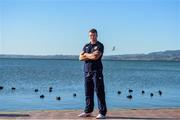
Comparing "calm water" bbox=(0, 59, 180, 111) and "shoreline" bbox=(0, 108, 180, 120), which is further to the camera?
"calm water" bbox=(0, 59, 180, 111)

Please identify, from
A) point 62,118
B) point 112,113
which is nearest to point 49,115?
point 62,118

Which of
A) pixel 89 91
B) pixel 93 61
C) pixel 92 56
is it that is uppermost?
pixel 92 56

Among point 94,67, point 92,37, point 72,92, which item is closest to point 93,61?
point 94,67

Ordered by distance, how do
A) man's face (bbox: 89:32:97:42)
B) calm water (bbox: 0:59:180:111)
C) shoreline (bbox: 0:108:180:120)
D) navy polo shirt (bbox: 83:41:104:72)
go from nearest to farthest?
man's face (bbox: 89:32:97:42)
navy polo shirt (bbox: 83:41:104:72)
shoreline (bbox: 0:108:180:120)
calm water (bbox: 0:59:180:111)

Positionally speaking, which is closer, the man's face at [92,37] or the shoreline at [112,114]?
the man's face at [92,37]

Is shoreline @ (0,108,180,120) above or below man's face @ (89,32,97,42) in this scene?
below

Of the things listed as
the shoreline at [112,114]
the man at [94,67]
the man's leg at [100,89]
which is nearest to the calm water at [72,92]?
the shoreline at [112,114]

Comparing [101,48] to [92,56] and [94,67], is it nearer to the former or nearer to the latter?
[92,56]

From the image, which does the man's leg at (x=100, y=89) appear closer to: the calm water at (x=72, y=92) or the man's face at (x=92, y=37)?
the man's face at (x=92, y=37)

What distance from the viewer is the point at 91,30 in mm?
13109

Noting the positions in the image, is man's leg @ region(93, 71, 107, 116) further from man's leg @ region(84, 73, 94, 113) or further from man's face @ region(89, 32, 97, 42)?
man's face @ region(89, 32, 97, 42)

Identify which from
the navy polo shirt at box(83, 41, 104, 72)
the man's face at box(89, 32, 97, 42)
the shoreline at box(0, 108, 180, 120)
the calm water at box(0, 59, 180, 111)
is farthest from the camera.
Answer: the calm water at box(0, 59, 180, 111)

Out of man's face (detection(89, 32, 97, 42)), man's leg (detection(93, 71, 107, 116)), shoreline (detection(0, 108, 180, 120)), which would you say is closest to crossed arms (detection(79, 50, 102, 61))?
man's face (detection(89, 32, 97, 42))

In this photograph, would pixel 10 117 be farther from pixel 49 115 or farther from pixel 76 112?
pixel 76 112
